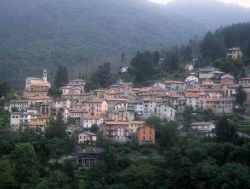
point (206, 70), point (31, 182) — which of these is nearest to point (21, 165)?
point (31, 182)

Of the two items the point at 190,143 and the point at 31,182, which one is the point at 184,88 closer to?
the point at 190,143

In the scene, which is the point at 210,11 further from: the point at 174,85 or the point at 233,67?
the point at 174,85

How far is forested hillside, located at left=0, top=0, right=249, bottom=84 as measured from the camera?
70062mm

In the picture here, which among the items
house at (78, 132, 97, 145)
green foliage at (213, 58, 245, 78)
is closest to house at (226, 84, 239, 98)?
green foliage at (213, 58, 245, 78)

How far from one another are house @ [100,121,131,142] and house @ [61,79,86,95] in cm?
982

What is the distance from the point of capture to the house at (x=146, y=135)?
119ft

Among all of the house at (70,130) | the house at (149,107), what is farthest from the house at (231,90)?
the house at (70,130)

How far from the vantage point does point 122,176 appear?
99.3 feet

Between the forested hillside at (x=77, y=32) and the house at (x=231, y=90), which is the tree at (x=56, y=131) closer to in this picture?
the house at (x=231, y=90)

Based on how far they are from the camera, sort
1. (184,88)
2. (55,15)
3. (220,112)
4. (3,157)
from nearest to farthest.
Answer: (3,157)
(220,112)
(184,88)
(55,15)

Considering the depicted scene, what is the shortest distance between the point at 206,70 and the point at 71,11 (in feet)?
171

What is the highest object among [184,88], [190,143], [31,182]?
[184,88]

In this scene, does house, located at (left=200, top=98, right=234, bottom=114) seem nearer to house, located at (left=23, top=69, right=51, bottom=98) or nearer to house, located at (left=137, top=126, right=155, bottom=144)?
house, located at (left=137, top=126, right=155, bottom=144)

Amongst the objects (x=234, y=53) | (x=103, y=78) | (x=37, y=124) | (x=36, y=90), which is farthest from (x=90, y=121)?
(x=234, y=53)
